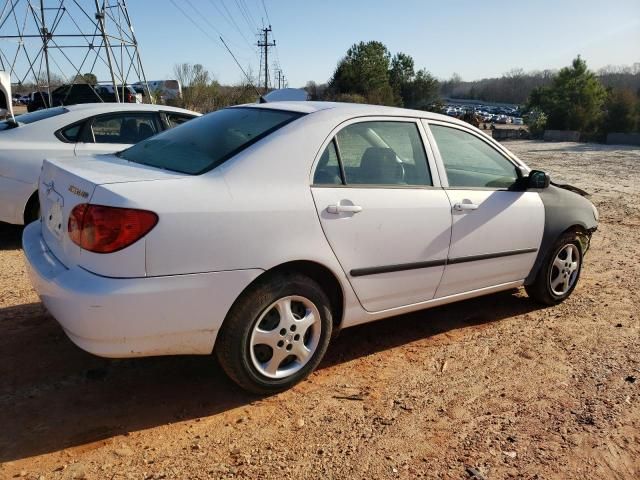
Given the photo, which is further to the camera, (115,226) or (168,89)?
(168,89)

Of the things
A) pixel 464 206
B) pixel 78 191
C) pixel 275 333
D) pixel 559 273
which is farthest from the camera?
pixel 559 273

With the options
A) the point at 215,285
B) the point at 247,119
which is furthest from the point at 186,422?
the point at 247,119

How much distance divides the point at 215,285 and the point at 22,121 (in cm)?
453

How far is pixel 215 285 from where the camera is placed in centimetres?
265

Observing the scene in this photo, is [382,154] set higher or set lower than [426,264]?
higher

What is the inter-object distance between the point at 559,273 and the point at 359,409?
2.51 meters

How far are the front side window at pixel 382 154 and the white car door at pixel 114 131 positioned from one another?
3.50 m

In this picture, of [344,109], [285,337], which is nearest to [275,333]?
[285,337]

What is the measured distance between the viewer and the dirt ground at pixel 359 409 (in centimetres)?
253

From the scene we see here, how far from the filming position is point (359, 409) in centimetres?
301

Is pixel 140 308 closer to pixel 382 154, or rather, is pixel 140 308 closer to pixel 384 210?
pixel 384 210

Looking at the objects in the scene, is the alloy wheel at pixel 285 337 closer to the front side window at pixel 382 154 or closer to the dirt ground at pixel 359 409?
the dirt ground at pixel 359 409

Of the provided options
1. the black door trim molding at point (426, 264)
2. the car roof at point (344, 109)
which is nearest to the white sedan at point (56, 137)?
the car roof at point (344, 109)

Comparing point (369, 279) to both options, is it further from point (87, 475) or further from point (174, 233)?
point (87, 475)
